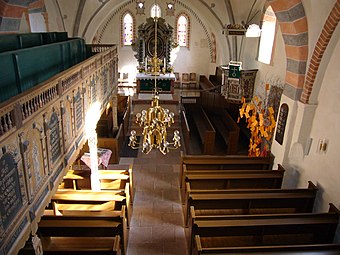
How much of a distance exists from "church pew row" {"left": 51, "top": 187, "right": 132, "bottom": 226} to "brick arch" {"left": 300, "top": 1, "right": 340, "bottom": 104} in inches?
212

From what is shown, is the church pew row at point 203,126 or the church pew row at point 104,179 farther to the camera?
the church pew row at point 203,126

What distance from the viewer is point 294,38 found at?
7883 millimetres

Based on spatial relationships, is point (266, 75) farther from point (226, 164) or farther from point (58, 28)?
point (58, 28)

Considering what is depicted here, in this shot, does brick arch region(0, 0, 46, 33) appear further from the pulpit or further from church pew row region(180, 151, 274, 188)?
the pulpit

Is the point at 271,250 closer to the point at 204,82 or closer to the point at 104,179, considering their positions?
the point at 104,179

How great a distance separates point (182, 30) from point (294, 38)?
1583 centimetres

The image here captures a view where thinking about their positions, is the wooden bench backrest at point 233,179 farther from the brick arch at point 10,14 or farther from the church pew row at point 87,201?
the brick arch at point 10,14

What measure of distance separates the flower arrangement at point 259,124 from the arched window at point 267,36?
1476 mm

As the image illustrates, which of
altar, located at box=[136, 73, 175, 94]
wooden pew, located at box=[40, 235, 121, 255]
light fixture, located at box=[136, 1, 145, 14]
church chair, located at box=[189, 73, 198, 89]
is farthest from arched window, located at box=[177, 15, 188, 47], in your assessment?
wooden pew, located at box=[40, 235, 121, 255]

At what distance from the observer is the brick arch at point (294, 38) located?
7527 mm

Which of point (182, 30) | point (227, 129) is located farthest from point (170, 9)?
point (227, 129)

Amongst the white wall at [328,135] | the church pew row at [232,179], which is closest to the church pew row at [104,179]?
the church pew row at [232,179]

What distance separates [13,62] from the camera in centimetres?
505

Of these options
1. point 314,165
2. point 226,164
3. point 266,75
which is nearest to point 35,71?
point 226,164
